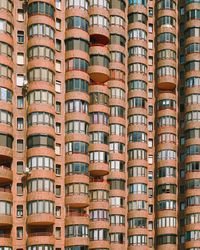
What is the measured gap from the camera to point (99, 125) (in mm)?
95812

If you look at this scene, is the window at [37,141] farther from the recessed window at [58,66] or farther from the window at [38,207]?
the recessed window at [58,66]

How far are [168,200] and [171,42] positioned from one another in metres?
27.3

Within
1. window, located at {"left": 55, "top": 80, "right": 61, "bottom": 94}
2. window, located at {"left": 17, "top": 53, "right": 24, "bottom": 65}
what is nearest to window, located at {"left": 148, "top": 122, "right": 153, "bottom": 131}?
window, located at {"left": 55, "top": 80, "right": 61, "bottom": 94}

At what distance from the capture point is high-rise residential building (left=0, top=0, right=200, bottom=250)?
87625 millimetres

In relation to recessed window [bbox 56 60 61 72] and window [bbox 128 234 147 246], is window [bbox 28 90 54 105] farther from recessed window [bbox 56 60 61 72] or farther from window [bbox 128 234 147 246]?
window [bbox 128 234 147 246]

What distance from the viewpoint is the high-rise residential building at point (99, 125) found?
87625 mm

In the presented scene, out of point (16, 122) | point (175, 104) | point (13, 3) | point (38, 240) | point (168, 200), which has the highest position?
point (13, 3)

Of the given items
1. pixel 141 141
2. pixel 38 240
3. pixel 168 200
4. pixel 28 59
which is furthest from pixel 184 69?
pixel 38 240

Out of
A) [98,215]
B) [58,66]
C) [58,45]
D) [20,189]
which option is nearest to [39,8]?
[58,45]

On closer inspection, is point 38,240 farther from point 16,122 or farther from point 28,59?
point 28,59

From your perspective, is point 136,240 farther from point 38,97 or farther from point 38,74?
point 38,74

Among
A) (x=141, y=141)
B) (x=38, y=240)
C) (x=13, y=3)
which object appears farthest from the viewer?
(x=141, y=141)

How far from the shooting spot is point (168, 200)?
103 meters

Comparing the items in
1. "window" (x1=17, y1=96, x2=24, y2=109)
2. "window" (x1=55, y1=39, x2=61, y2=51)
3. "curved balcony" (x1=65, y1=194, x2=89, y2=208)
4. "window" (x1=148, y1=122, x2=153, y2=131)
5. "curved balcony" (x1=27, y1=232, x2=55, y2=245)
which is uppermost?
"window" (x1=55, y1=39, x2=61, y2=51)
